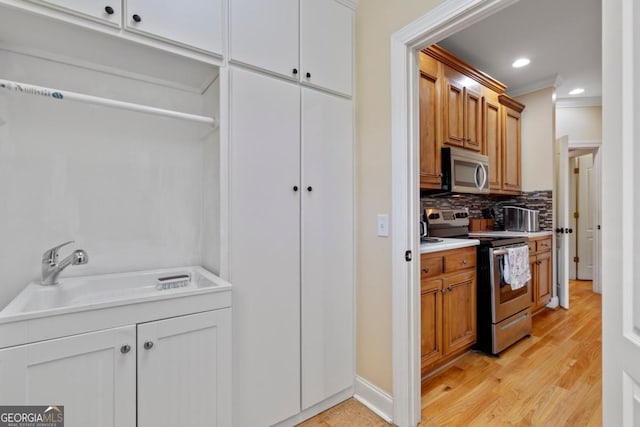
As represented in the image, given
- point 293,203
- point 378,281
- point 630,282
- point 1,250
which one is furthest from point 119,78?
point 630,282

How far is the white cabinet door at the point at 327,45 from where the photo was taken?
5.61ft

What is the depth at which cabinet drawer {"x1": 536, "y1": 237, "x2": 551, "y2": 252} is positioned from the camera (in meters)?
3.23

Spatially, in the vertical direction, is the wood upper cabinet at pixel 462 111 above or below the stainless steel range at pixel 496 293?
above

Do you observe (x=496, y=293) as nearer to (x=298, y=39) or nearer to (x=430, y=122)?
(x=430, y=122)

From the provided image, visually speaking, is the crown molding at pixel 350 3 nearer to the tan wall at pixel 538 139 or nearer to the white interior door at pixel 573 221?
the tan wall at pixel 538 139

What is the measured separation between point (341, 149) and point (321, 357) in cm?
126

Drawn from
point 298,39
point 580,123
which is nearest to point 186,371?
point 298,39

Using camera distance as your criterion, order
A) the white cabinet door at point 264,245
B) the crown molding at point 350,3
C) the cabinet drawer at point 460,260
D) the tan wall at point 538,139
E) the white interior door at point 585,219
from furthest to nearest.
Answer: the white interior door at point 585,219, the tan wall at point 538,139, the cabinet drawer at point 460,260, the crown molding at point 350,3, the white cabinet door at point 264,245

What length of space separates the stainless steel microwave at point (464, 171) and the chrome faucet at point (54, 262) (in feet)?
8.15

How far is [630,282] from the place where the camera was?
0.72m

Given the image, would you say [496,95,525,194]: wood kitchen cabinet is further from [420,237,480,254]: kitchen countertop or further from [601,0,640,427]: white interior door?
[601,0,640,427]: white interior door

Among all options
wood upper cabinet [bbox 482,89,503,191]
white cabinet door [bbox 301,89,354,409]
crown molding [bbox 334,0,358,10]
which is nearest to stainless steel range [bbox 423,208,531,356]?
wood upper cabinet [bbox 482,89,503,191]

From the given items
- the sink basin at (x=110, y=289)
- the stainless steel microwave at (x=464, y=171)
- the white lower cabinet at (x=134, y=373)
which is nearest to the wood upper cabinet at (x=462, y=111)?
the stainless steel microwave at (x=464, y=171)

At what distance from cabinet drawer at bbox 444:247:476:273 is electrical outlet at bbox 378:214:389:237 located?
67cm
